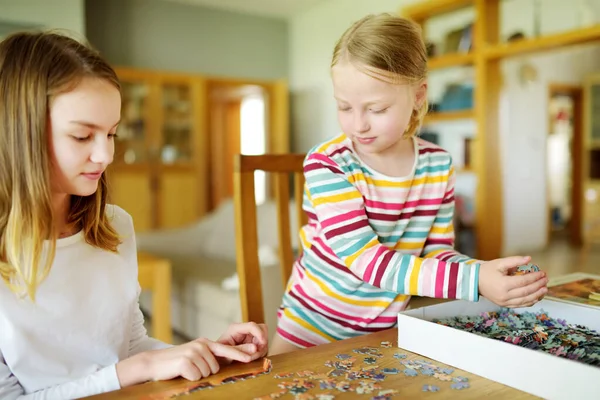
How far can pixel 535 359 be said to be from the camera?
0.68 metres

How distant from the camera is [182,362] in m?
0.74

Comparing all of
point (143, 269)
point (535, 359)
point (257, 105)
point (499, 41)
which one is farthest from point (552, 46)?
point (257, 105)

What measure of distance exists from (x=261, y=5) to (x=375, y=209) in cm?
595

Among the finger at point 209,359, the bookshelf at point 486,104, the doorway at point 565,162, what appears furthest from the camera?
the doorway at point 565,162

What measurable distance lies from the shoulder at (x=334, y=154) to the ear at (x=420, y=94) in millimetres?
154

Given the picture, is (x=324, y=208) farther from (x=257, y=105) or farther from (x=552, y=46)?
(x=257, y=105)

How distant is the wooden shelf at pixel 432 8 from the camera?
14.2ft

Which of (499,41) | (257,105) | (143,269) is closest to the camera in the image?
(143,269)

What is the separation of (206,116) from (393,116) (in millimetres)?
5404

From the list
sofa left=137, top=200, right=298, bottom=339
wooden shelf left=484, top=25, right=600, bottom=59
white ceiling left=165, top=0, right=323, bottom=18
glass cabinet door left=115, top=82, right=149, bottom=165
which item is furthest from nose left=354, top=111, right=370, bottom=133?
white ceiling left=165, top=0, right=323, bottom=18

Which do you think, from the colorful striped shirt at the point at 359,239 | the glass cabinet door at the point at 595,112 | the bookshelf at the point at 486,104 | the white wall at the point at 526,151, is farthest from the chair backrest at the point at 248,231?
the glass cabinet door at the point at 595,112

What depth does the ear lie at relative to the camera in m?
1.08

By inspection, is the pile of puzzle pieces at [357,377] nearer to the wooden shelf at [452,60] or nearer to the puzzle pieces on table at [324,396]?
the puzzle pieces on table at [324,396]

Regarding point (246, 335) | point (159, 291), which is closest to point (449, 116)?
point (159, 291)
